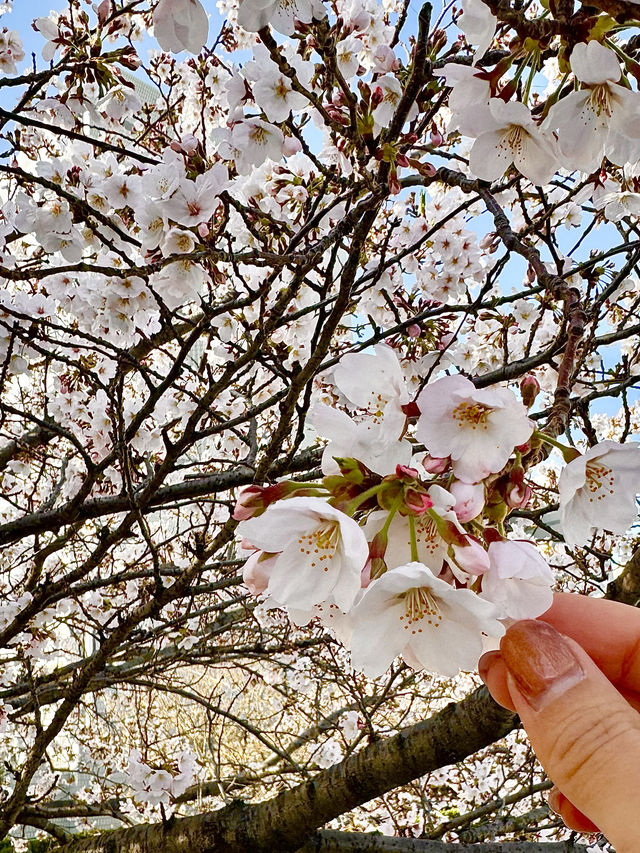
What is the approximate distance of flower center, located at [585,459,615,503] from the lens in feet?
2.75

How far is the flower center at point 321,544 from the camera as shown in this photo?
690 millimetres

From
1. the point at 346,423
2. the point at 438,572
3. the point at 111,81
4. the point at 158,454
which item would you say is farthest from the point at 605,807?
the point at 158,454

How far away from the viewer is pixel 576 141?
941 mm

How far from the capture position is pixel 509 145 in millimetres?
1060

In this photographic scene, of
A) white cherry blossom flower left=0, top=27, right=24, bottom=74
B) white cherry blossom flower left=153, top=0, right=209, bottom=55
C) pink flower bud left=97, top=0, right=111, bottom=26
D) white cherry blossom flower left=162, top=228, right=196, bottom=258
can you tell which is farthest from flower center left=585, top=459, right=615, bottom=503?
white cherry blossom flower left=0, top=27, right=24, bottom=74

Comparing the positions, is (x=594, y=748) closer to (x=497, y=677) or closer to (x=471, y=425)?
(x=497, y=677)

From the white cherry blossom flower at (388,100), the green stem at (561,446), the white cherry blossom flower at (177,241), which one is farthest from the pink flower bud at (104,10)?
the green stem at (561,446)

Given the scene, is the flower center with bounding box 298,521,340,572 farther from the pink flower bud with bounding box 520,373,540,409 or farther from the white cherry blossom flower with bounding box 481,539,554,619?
the pink flower bud with bounding box 520,373,540,409

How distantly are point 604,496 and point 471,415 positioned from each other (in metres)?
0.30

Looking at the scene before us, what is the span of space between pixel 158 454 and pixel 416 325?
2.67m

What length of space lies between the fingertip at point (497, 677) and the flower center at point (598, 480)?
0.84 ft

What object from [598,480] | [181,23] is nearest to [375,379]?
[598,480]

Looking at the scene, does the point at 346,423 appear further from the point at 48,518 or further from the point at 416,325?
the point at 48,518

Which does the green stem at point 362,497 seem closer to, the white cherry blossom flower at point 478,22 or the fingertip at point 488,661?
the fingertip at point 488,661
